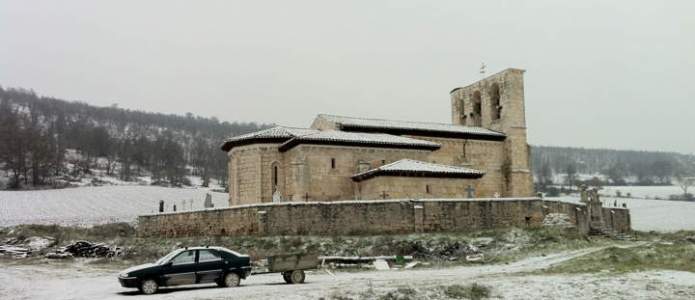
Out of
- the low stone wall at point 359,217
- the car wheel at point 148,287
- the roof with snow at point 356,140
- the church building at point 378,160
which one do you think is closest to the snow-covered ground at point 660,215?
the church building at point 378,160

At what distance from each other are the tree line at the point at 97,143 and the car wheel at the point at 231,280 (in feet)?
180

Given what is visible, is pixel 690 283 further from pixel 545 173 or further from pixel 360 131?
pixel 545 173

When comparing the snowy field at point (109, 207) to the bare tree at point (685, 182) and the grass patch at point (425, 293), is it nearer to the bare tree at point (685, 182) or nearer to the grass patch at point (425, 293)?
the grass patch at point (425, 293)

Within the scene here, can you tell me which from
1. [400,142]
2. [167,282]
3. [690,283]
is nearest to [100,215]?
[400,142]

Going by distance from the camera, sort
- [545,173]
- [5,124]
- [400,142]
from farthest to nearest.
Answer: [545,173]
[5,124]
[400,142]

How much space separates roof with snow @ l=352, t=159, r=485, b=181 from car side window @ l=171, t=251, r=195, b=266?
14.7 m

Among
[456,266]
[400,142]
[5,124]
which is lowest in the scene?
[456,266]

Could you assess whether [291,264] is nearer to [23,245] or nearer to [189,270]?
[189,270]

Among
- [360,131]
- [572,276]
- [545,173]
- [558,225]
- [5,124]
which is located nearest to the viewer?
[572,276]

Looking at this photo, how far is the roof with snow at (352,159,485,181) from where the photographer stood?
29094 mm

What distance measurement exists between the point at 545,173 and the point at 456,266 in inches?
3831

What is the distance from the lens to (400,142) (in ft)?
108

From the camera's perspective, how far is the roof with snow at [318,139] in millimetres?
31109

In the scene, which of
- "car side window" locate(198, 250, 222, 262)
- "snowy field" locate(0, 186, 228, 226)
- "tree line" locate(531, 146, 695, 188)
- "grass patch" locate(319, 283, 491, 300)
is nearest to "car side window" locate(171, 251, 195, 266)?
"car side window" locate(198, 250, 222, 262)
